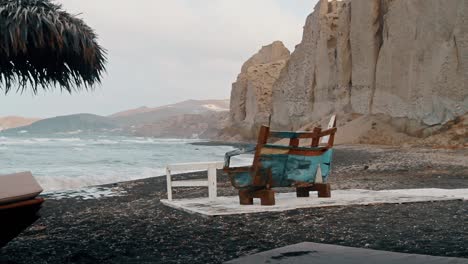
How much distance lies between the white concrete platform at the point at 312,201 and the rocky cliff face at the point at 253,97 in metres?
44.7

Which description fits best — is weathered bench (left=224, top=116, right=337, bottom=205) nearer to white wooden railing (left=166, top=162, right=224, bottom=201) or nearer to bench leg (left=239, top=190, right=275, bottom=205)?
bench leg (left=239, top=190, right=275, bottom=205)

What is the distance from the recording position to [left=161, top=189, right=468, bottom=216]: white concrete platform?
7027 millimetres

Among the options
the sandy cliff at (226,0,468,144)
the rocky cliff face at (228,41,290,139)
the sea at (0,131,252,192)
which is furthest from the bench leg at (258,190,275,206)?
the rocky cliff face at (228,41,290,139)

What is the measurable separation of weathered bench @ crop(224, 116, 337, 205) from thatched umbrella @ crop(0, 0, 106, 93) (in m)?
2.90

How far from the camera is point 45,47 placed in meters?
4.51

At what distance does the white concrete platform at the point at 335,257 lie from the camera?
6.28 ft

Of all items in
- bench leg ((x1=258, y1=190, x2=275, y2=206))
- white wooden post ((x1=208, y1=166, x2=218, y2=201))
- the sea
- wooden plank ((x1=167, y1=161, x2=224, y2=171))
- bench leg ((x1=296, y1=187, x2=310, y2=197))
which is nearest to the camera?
bench leg ((x1=258, y1=190, x2=275, y2=206))

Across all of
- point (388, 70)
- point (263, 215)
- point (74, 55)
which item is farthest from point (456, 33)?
point (74, 55)

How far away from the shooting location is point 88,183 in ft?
51.8

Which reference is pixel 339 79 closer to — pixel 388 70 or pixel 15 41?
pixel 388 70

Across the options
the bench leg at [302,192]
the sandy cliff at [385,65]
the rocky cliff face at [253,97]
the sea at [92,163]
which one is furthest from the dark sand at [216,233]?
the rocky cliff face at [253,97]

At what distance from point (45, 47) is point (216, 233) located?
2.87 m

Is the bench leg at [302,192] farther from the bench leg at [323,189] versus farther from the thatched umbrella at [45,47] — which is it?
the thatched umbrella at [45,47]

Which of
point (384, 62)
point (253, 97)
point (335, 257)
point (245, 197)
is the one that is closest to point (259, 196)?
point (245, 197)
